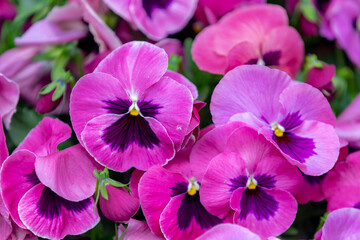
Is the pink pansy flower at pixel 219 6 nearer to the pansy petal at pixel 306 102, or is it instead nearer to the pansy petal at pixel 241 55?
the pansy petal at pixel 241 55

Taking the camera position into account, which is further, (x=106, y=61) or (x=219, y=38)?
(x=219, y=38)

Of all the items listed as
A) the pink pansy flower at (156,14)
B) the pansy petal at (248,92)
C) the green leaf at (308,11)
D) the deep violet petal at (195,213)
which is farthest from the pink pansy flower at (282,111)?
the green leaf at (308,11)

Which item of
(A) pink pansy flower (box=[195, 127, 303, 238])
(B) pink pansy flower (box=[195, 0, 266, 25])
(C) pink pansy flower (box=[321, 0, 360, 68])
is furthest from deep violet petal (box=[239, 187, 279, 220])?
(C) pink pansy flower (box=[321, 0, 360, 68])

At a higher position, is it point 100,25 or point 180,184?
point 100,25

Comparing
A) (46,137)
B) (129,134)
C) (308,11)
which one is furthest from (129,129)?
(308,11)

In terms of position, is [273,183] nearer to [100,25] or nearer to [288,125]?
[288,125]

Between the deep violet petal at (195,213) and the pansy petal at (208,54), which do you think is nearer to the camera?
the deep violet petal at (195,213)

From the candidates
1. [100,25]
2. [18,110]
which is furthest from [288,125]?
[18,110]

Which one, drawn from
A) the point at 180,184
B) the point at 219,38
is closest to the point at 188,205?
the point at 180,184
